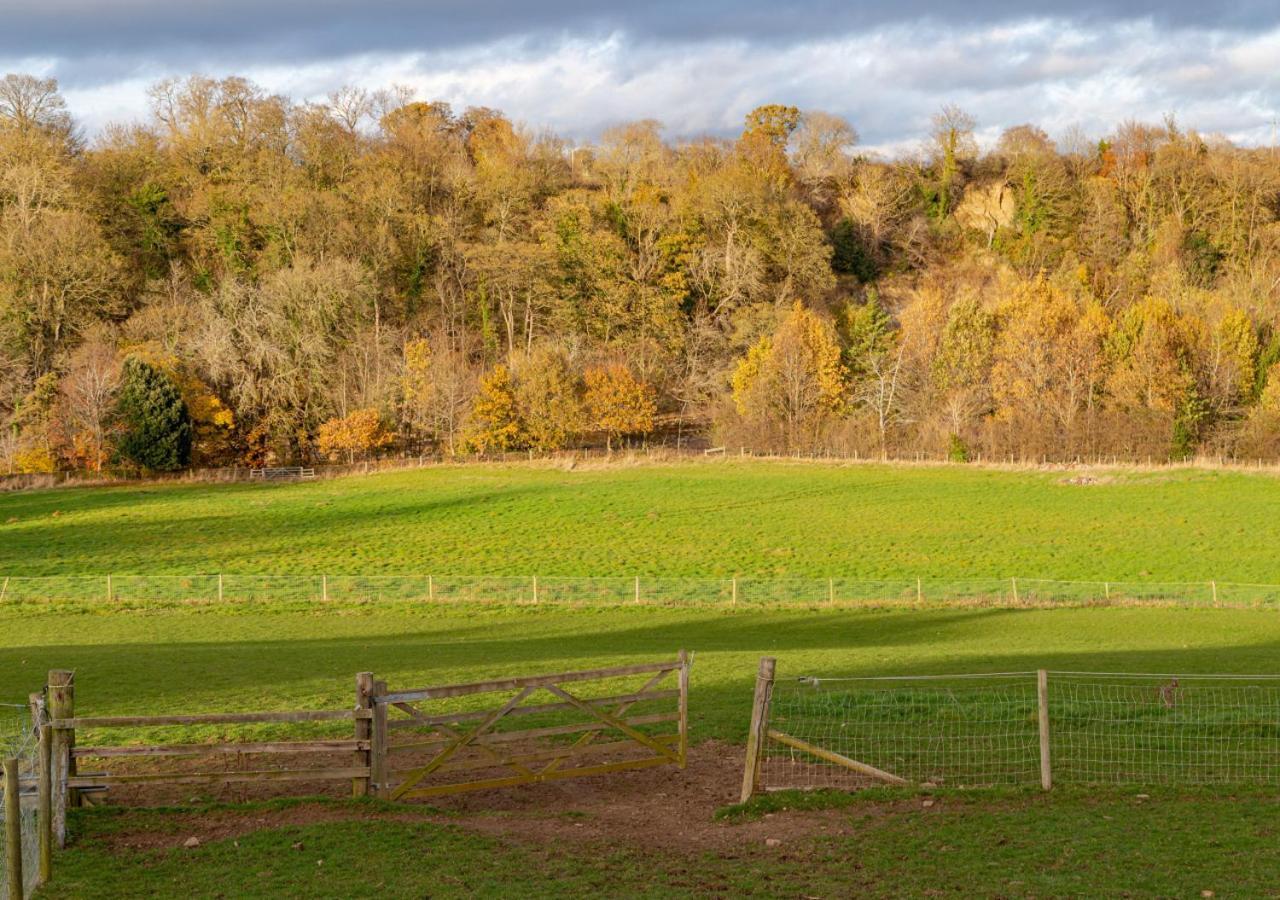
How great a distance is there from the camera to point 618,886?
11117mm

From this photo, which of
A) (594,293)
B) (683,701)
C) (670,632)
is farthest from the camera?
(594,293)

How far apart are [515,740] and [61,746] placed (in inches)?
217

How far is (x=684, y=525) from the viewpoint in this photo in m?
56.7

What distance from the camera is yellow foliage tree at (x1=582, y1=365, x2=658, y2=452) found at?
8875 centimetres

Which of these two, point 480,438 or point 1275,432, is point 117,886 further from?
point 1275,432

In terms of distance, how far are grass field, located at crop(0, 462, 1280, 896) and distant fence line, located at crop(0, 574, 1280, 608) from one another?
1795 mm

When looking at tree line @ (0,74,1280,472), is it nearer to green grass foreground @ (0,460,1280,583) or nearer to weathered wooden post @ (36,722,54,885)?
green grass foreground @ (0,460,1280,583)

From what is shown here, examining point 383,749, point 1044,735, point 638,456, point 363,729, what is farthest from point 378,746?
point 638,456

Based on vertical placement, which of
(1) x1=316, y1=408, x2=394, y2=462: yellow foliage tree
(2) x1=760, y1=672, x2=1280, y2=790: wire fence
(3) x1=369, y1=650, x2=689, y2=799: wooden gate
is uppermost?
(1) x1=316, y1=408, x2=394, y2=462: yellow foliage tree

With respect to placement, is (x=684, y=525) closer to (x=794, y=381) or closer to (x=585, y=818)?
(x=794, y=381)

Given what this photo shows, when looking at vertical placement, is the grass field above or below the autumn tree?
below

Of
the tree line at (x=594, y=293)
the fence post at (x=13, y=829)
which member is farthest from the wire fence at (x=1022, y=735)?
the tree line at (x=594, y=293)

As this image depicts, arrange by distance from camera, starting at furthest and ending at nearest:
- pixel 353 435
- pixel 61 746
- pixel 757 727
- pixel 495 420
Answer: pixel 495 420 < pixel 353 435 < pixel 757 727 < pixel 61 746

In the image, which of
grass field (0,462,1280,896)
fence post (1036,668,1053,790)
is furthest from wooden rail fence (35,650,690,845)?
fence post (1036,668,1053,790)
